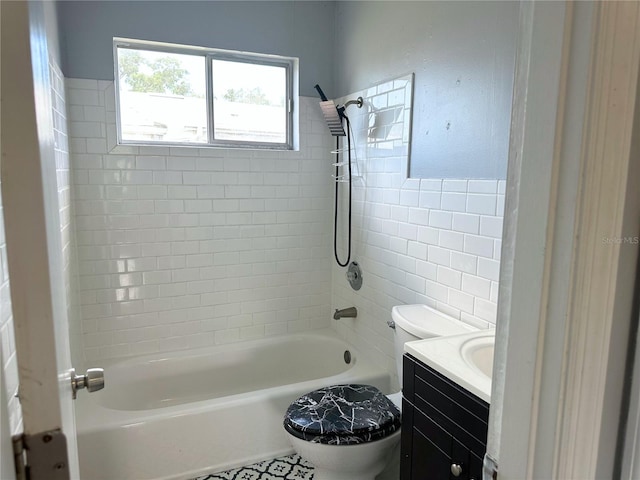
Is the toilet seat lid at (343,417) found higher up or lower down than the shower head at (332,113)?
lower down

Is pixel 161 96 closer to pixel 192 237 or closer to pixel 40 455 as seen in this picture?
pixel 192 237

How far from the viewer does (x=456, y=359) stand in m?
1.35

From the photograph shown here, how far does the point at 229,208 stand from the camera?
2766mm

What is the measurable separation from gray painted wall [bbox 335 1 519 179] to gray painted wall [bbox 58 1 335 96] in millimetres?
457

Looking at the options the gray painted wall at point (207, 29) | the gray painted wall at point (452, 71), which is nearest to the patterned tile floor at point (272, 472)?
the gray painted wall at point (452, 71)

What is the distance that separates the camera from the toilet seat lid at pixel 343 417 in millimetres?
1688

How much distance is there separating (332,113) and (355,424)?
177 centimetres

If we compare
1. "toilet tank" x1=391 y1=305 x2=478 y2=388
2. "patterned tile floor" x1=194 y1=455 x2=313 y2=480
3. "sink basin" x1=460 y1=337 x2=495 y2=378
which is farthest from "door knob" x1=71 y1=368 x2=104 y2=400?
"patterned tile floor" x1=194 y1=455 x2=313 y2=480

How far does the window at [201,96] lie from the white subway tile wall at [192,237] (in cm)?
16

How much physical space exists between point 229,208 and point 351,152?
0.84 meters

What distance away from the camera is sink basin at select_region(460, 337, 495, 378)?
1.42 meters

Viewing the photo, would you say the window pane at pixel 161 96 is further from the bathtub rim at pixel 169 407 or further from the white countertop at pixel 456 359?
the white countertop at pixel 456 359

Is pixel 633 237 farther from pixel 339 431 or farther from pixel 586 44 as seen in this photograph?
pixel 339 431

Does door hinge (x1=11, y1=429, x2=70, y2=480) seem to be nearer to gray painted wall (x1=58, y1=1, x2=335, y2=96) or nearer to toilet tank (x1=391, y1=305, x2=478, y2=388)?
toilet tank (x1=391, y1=305, x2=478, y2=388)
